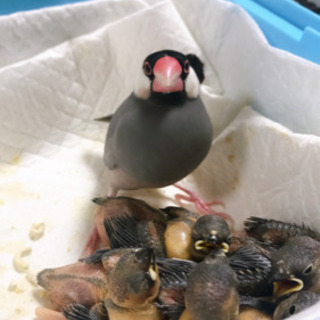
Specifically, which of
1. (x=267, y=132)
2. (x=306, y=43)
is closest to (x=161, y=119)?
(x=267, y=132)

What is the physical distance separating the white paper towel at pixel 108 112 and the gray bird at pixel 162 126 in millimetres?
142

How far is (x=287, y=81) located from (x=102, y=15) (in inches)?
20.7

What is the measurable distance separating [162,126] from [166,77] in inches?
3.9

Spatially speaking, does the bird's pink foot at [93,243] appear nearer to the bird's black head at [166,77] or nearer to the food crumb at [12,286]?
the food crumb at [12,286]

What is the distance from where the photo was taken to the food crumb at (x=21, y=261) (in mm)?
833

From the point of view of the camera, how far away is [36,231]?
90 cm

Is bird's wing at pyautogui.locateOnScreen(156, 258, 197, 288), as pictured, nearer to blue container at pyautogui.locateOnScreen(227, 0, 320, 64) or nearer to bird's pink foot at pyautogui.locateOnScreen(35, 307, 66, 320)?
bird's pink foot at pyautogui.locateOnScreen(35, 307, 66, 320)

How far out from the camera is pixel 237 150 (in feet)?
2.99

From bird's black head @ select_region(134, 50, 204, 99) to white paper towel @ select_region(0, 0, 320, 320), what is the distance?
160 mm

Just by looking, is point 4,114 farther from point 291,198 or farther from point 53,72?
point 291,198

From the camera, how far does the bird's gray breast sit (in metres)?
0.77

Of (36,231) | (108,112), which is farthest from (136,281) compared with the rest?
(108,112)

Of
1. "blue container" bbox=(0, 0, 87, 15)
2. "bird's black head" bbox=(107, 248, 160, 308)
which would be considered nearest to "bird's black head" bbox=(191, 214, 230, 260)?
"bird's black head" bbox=(107, 248, 160, 308)

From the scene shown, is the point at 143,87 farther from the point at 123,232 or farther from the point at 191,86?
the point at 123,232
